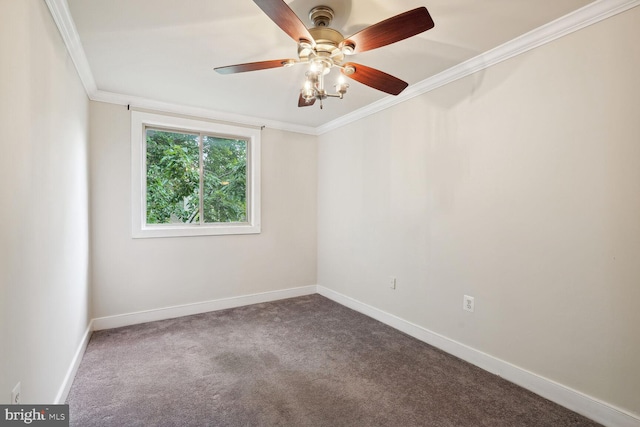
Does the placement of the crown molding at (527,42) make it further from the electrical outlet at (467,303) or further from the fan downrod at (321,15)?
the electrical outlet at (467,303)

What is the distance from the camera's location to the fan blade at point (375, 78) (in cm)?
184

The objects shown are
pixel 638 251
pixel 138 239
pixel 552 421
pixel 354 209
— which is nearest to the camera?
pixel 638 251

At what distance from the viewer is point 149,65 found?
95.0 inches

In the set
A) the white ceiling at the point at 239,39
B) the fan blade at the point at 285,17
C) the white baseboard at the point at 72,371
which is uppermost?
the white ceiling at the point at 239,39

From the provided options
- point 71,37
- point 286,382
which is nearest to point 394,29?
point 71,37

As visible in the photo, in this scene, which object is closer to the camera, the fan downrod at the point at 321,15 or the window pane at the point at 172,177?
the fan downrod at the point at 321,15

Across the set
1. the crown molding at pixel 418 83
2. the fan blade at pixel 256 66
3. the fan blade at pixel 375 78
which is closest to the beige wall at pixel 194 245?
the crown molding at pixel 418 83

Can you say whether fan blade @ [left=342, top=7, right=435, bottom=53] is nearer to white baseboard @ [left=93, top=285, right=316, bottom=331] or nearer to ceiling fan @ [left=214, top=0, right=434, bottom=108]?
ceiling fan @ [left=214, top=0, right=434, bottom=108]

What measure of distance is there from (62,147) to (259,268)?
2418 mm

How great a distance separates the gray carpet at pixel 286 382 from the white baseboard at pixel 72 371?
5 centimetres

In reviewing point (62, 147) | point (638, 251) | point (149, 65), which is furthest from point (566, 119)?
point (62, 147)

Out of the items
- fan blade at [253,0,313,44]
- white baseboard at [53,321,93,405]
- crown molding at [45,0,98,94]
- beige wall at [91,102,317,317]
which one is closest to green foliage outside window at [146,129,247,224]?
beige wall at [91,102,317,317]

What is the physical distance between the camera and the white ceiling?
1.72m

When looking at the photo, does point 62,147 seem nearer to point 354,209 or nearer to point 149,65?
point 149,65
